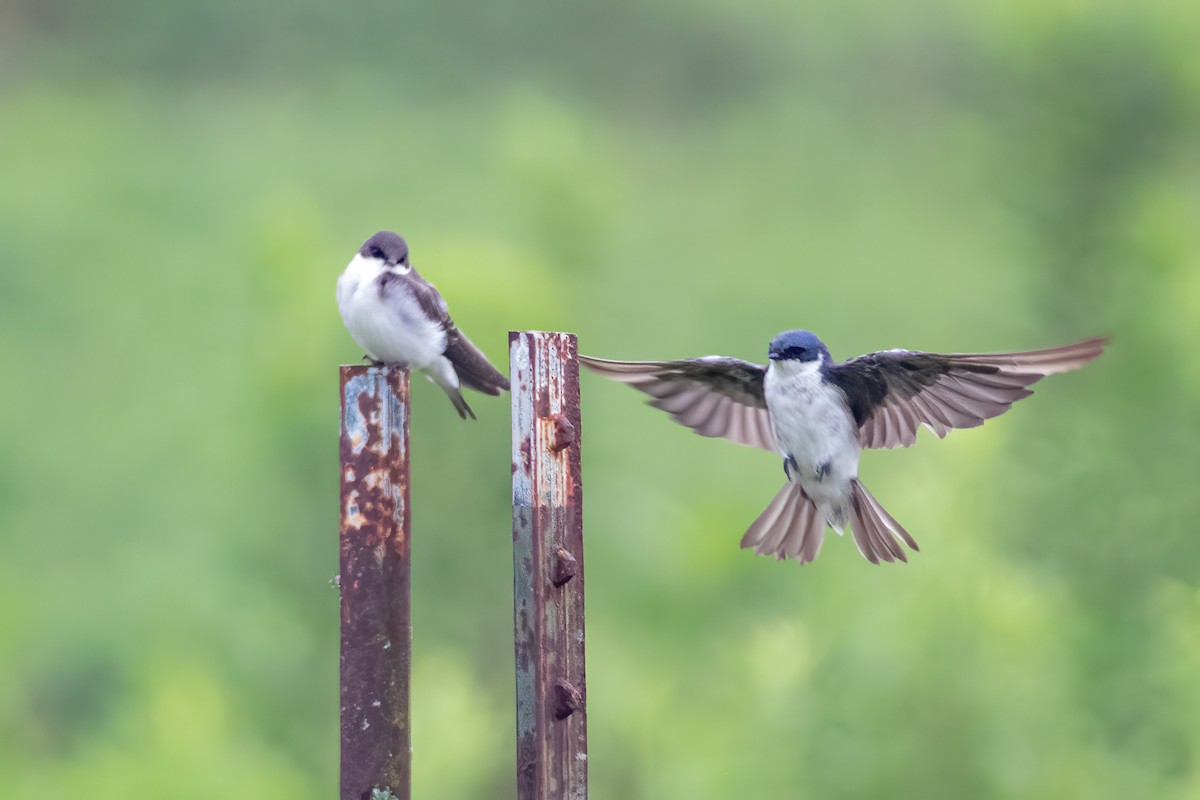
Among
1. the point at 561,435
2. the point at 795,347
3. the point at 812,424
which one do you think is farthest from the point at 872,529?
the point at 561,435

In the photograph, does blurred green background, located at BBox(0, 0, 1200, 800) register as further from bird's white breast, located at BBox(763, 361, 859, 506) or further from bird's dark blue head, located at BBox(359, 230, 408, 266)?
bird's dark blue head, located at BBox(359, 230, 408, 266)

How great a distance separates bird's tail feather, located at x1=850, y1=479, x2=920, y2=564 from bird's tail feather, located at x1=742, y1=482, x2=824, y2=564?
0.13 meters

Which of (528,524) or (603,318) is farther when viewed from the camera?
(603,318)

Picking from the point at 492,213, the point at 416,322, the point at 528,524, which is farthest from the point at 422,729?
the point at 492,213

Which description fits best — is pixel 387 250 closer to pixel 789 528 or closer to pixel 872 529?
pixel 789 528

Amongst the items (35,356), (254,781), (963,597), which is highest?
(35,356)

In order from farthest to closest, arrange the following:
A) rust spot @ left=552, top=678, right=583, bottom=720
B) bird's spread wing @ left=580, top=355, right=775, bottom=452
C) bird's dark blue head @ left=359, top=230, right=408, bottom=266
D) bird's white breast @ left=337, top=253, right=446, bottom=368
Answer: bird's spread wing @ left=580, top=355, right=775, bottom=452, bird's dark blue head @ left=359, top=230, right=408, bottom=266, bird's white breast @ left=337, top=253, right=446, bottom=368, rust spot @ left=552, top=678, right=583, bottom=720

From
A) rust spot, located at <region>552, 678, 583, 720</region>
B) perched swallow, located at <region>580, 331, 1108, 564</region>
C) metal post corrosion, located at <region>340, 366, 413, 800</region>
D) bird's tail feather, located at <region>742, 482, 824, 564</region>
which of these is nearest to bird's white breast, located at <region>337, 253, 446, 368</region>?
perched swallow, located at <region>580, 331, 1108, 564</region>

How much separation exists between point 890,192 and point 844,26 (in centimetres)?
188

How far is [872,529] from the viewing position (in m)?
4.29

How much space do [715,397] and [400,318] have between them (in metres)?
0.96

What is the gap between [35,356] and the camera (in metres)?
13.6

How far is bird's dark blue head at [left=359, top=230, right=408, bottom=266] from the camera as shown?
13.6ft

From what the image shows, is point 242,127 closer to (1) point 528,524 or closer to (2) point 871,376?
(2) point 871,376
